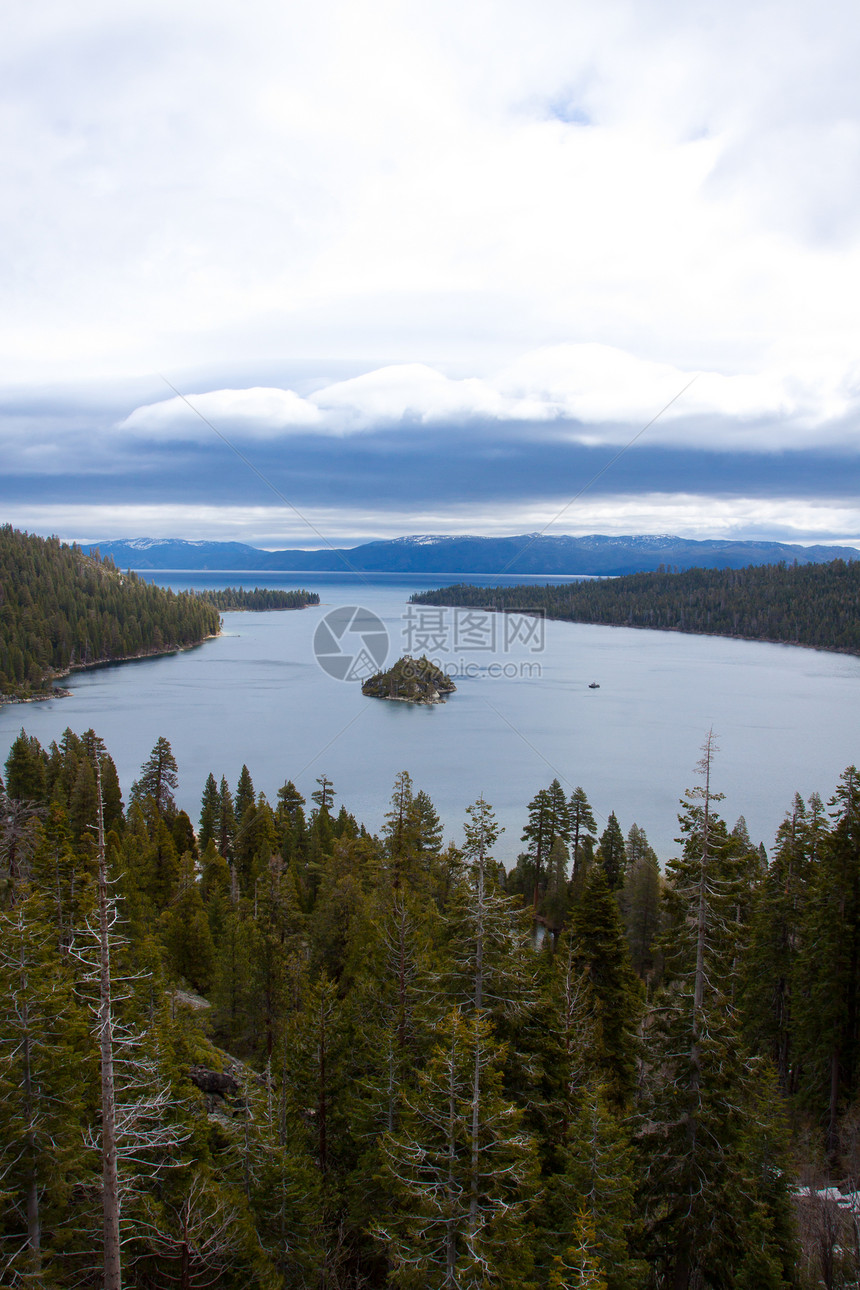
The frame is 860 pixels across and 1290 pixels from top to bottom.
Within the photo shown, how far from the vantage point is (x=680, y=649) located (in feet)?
607

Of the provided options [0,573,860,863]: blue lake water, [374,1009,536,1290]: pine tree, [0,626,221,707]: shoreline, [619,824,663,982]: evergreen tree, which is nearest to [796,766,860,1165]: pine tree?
[619,824,663,982]: evergreen tree

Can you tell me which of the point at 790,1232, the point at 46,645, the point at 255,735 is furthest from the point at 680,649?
the point at 790,1232

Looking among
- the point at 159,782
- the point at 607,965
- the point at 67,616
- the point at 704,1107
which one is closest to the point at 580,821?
the point at 607,965

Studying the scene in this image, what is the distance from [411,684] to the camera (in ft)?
363

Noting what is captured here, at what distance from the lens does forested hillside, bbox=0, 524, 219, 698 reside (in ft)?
426

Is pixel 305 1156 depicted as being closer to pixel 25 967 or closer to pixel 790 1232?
pixel 25 967

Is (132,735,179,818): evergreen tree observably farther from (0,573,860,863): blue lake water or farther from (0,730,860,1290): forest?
(0,730,860,1290): forest

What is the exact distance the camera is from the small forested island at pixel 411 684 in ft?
360

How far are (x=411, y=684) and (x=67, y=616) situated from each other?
90.1 meters

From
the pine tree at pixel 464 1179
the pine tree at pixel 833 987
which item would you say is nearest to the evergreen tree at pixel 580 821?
the pine tree at pixel 833 987

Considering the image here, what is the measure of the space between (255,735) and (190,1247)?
252 feet

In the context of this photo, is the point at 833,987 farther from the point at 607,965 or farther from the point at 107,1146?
the point at 107,1146

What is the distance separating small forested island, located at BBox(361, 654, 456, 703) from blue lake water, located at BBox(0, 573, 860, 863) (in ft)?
8.60

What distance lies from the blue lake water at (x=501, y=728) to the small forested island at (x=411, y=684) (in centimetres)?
262
